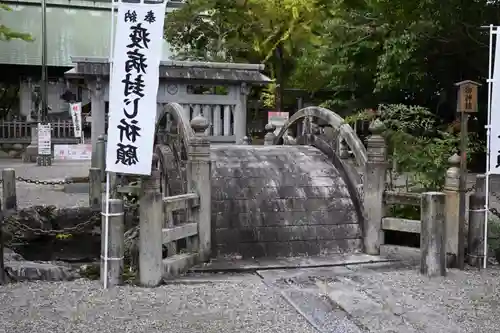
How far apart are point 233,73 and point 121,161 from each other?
284 inches

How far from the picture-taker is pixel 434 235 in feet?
23.0

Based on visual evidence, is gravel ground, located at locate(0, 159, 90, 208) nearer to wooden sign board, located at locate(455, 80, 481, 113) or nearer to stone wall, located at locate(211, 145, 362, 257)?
stone wall, located at locate(211, 145, 362, 257)

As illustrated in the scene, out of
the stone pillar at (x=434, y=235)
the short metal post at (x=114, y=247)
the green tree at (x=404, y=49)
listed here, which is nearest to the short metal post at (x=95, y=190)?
the short metal post at (x=114, y=247)

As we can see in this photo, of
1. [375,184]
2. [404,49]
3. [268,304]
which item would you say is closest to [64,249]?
[375,184]

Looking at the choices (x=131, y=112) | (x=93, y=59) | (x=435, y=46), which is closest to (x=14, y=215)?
(x=93, y=59)

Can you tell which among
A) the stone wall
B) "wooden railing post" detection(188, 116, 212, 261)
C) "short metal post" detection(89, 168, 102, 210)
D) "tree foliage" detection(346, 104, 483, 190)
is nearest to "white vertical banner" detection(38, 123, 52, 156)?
"short metal post" detection(89, 168, 102, 210)

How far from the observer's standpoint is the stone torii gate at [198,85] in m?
12.7

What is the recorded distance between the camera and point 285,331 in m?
5.18

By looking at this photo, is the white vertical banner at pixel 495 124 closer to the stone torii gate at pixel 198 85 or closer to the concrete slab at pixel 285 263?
the concrete slab at pixel 285 263

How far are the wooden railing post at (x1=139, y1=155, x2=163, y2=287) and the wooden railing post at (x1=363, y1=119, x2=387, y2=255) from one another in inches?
135

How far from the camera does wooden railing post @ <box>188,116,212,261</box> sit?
7.79 metres

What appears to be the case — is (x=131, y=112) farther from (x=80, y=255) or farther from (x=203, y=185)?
(x=80, y=255)

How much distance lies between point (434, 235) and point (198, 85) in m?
7.69

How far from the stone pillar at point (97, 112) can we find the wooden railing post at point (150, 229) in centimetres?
706
